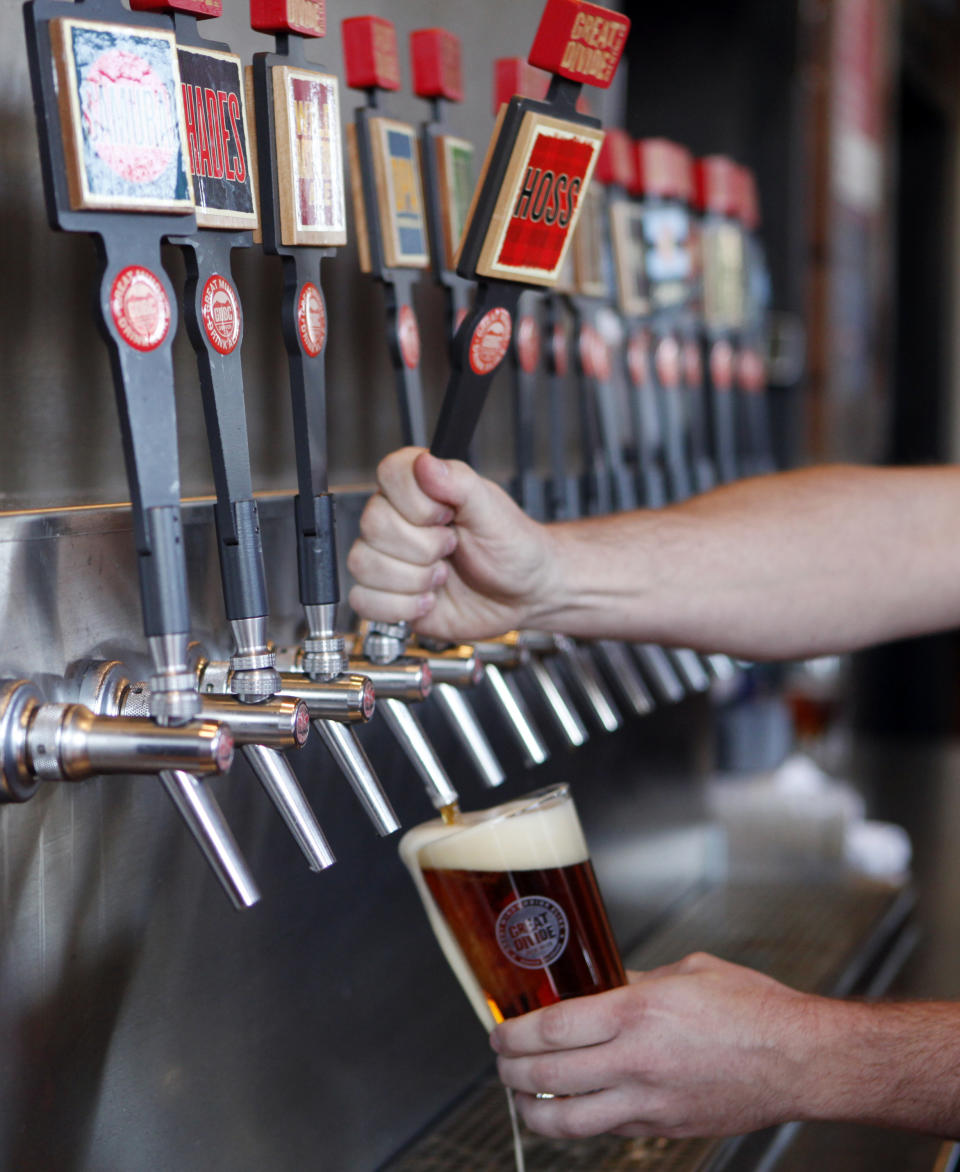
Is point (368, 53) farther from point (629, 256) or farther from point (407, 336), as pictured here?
point (629, 256)

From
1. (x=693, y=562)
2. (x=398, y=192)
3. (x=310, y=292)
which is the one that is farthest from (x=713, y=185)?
(x=310, y=292)

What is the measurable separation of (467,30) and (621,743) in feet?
2.89

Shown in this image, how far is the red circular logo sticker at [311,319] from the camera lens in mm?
842

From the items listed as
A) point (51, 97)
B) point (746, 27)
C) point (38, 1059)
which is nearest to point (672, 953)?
point (38, 1059)

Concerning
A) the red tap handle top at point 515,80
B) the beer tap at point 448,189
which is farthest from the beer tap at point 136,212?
the red tap handle top at point 515,80

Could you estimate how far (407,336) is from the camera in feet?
3.48

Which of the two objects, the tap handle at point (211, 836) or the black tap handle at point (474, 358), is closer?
the tap handle at point (211, 836)

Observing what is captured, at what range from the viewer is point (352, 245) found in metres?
1.20

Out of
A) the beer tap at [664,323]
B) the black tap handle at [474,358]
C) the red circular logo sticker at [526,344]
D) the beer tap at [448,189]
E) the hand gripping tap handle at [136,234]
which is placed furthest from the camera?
the beer tap at [664,323]

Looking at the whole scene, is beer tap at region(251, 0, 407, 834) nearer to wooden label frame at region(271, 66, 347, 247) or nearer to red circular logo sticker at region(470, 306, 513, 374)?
wooden label frame at region(271, 66, 347, 247)

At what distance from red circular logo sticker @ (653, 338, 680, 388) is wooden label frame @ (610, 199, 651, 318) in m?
0.06

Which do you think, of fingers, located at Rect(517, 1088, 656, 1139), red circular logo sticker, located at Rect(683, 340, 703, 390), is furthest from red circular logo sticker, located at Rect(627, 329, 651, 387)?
fingers, located at Rect(517, 1088, 656, 1139)

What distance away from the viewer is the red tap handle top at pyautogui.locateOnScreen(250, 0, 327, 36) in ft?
2.69

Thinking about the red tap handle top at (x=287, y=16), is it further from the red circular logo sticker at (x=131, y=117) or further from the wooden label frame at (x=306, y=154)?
the red circular logo sticker at (x=131, y=117)
